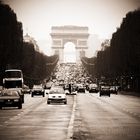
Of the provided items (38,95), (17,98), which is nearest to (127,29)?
(38,95)

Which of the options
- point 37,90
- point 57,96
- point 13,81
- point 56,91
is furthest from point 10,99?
point 37,90

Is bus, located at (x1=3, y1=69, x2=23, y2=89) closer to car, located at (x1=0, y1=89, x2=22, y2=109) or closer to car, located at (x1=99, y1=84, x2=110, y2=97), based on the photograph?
car, located at (x1=99, y1=84, x2=110, y2=97)

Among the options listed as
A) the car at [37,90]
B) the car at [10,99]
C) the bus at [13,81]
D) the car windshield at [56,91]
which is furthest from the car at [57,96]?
the car at [37,90]

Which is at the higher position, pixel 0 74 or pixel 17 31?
pixel 17 31

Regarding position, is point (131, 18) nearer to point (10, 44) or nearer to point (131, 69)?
point (131, 69)

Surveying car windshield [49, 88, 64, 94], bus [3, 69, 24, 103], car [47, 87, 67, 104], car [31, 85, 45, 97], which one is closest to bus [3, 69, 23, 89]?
bus [3, 69, 24, 103]

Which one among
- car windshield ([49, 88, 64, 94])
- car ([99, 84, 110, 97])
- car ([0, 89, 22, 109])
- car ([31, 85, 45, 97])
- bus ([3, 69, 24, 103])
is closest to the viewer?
car ([0, 89, 22, 109])

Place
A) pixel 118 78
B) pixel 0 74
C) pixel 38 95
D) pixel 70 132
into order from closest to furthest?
1. pixel 70 132
2. pixel 38 95
3. pixel 0 74
4. pixel 118 78

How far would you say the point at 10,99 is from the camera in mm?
47188

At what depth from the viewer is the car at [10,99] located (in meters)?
47.1

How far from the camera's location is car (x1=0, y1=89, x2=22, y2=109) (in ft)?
155

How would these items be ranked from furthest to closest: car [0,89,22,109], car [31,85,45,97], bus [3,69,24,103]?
car [31,85,45,97] < bus [3,69,24,103] < car [0,89,22,109]

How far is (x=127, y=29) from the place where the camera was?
11581 cm

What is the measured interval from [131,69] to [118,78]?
3662 centimetres
